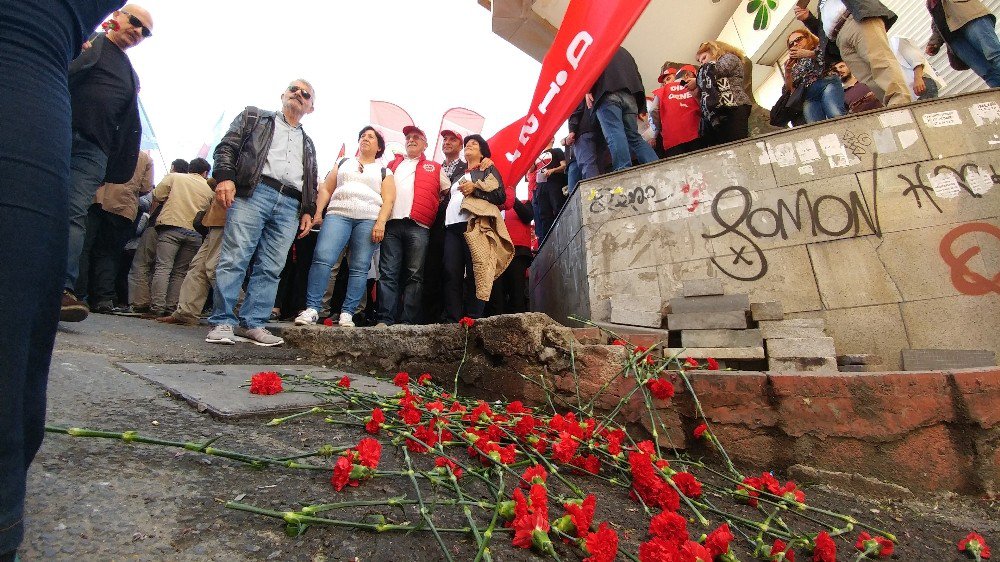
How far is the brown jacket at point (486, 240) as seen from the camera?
3.98 m

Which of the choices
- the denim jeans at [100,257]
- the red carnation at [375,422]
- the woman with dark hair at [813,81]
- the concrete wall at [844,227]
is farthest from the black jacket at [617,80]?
the denim jeans at [100,257]

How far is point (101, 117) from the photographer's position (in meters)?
2.82

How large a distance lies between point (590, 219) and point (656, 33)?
6318 mm

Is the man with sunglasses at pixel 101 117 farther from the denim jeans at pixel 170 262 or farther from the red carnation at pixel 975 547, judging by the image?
the red carnation at pixel 975 547

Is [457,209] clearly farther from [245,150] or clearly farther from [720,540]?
[720,540]

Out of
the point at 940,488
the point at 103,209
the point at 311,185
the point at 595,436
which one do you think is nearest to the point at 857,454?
the point at 940,488

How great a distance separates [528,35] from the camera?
9008mm

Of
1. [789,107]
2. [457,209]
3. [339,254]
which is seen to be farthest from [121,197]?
[789,107]

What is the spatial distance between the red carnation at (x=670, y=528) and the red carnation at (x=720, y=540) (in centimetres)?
10

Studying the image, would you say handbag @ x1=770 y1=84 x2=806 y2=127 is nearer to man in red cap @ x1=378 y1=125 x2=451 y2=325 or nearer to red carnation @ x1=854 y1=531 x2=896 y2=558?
man in red cap @ x1=378 y1=125 x2=451 y2=325

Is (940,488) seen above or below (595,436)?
below

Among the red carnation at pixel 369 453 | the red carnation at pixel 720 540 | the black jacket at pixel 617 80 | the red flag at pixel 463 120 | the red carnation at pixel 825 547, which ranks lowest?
the red carnation at pixel 825 547

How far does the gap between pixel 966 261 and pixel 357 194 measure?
15.0 ft

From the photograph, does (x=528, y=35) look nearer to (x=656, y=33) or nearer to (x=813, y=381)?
(x=656, y=33)
